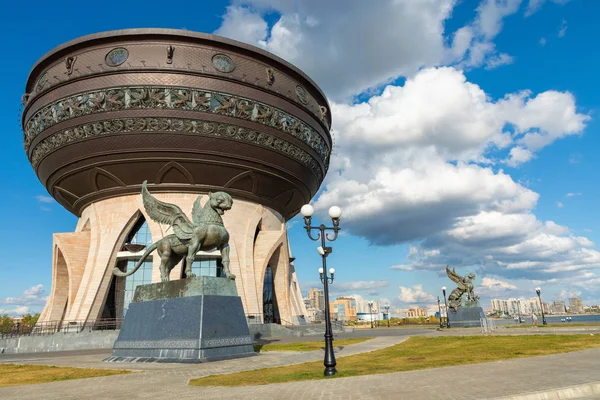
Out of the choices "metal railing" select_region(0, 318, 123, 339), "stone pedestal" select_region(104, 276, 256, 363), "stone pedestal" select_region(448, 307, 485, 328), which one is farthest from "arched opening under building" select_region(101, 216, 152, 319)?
"stone pedestal" select_region(448, 307, 485, 328)

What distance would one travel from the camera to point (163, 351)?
13.2 metres

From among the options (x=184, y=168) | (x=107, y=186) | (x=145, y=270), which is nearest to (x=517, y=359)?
(x=184, y=168)

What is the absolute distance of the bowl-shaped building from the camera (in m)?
26.6

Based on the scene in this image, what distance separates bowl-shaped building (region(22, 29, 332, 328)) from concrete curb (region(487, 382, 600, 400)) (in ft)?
73.9

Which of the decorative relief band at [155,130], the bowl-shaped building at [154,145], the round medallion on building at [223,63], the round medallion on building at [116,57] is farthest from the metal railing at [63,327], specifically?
the round medallion on building at [223,63]

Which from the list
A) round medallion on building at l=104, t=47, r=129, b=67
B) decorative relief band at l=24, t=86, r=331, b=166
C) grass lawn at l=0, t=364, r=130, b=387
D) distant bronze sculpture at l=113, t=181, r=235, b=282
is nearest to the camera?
grass lawn at l=0, t=364, r=130, b=387

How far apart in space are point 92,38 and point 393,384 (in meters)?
28.4

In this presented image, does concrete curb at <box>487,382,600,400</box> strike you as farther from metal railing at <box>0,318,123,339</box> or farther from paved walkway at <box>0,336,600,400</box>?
metal railing at <box>0,318,123,339</box>

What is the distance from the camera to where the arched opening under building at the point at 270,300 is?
3275 centimetres

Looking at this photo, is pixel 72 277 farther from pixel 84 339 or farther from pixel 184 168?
pixel 184 168

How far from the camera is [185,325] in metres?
13.2

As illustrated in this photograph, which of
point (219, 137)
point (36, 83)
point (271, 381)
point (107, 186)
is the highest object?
point (36, 83)

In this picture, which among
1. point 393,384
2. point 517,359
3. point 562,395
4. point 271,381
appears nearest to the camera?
point 562,395

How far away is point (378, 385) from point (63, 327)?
81.3ft
